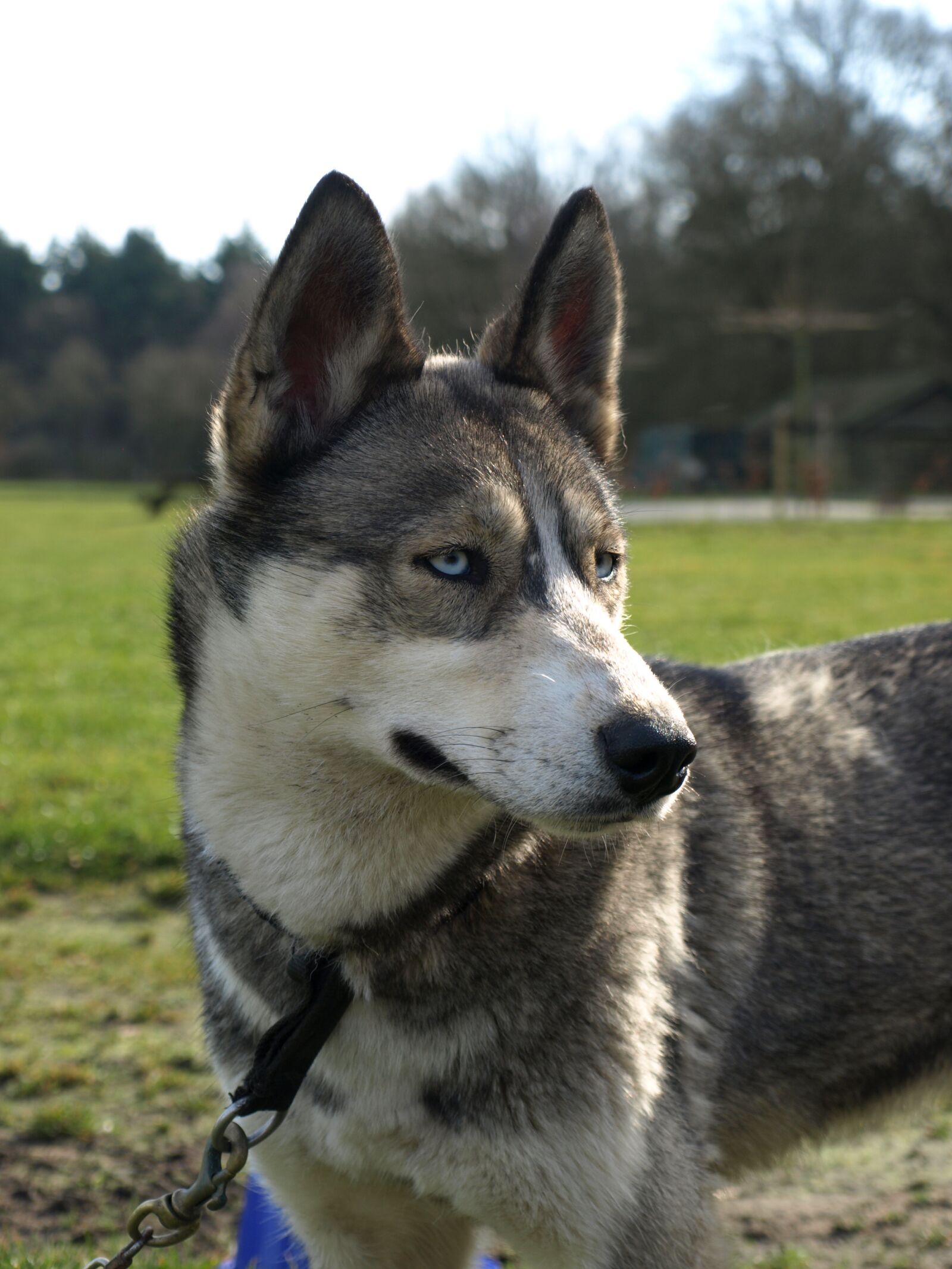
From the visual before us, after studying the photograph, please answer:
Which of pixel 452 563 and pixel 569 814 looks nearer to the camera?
pixel 569 814

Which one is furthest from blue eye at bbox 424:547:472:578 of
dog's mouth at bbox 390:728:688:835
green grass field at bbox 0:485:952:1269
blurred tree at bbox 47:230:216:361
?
blurred tree at bbox 47:230:216:361

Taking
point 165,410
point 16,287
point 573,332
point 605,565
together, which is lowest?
point 605,565

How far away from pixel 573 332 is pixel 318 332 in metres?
0.68

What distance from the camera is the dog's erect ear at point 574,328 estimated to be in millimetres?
2553

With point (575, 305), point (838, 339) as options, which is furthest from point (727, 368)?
point (575, 305)

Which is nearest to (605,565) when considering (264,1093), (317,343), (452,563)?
(452,563)

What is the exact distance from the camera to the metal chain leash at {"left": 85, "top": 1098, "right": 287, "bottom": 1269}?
2.18m

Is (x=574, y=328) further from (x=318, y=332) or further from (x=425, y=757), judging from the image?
(x=425, y=757)

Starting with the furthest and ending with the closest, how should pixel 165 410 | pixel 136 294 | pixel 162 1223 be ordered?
1. pixel 136 294
2. pixel 165 410
3. pixel 162 1223

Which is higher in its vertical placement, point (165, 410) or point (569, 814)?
point (165, 410)

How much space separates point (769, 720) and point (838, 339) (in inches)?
2153

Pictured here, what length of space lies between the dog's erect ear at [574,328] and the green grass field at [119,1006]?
425 mm

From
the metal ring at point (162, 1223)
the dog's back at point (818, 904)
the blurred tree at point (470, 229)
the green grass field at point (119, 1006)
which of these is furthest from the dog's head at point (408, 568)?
the blurred tree at point (470, 229)

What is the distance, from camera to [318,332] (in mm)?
2428
